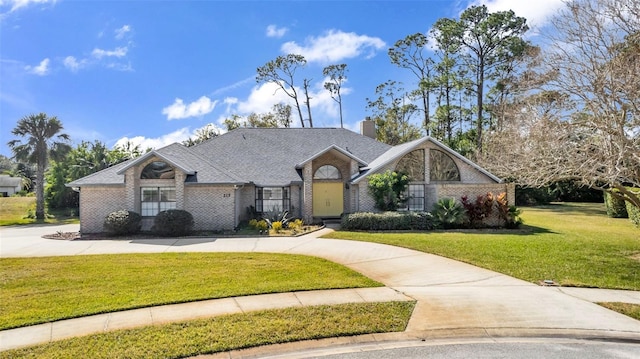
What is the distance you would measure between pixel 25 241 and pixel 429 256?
1679cm

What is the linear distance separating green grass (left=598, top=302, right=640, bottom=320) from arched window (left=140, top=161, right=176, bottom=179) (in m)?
17.6

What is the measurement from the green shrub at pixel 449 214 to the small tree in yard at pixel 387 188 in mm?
2146

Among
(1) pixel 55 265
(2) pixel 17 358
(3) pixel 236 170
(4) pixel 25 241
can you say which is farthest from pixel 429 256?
(4) pixel 25 241

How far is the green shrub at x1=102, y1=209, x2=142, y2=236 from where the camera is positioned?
17.8 m

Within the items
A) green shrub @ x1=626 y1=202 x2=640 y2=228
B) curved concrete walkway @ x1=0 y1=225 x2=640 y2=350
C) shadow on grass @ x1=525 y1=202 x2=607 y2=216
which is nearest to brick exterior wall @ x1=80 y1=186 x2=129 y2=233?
curved concrete walkway @ x1=0 y1=225 x2=640 y2=350

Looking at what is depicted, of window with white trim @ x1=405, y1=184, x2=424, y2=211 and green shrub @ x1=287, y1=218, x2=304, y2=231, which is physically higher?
window with white trim @ x1=405, y1=184, x2=424, y2=211

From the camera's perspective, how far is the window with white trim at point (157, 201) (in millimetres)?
19391

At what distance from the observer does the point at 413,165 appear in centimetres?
2175

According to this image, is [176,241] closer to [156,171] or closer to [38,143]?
[156,171]

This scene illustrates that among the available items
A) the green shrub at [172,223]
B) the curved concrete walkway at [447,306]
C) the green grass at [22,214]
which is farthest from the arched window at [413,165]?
the green grass at [22,214]

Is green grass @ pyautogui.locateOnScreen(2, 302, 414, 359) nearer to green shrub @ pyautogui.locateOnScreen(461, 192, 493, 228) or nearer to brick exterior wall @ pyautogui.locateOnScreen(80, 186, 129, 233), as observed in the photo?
green shrub @ pyautogui.locateOnScreen(461, 192, 493, 228)

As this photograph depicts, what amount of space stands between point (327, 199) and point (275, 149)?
5200mm

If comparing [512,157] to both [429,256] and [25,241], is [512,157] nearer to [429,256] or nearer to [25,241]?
[429,256]

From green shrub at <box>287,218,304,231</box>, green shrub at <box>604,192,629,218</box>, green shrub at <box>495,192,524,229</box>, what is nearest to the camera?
green shrub at <box>287,218,304,231</box>
